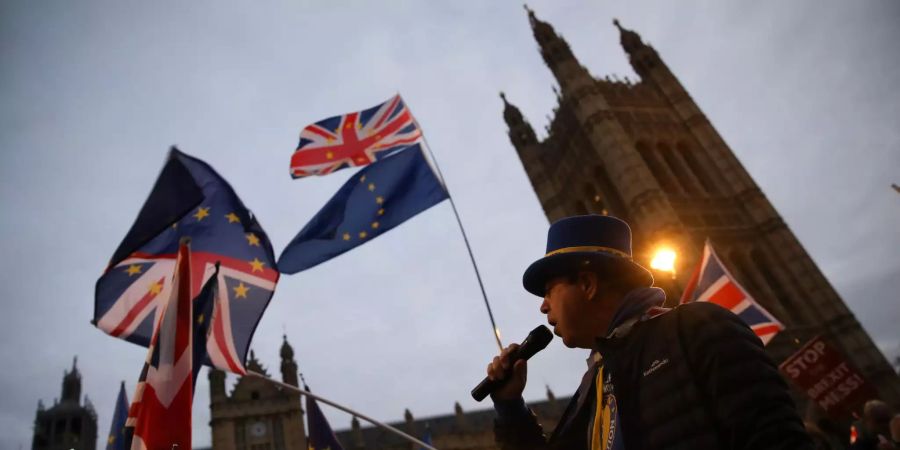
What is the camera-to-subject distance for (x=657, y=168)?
33094 millimetres

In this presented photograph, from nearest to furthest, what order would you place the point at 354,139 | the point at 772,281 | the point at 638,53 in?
the point at 354,139, the point at 772,281, the point at 638,53

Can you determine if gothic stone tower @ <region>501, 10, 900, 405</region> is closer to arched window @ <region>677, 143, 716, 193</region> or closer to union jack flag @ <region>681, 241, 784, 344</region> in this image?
arched window @ <region>677, 143, 716, 193</region>

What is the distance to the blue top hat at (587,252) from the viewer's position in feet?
8.02

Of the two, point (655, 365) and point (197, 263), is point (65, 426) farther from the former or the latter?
point (655, 365)

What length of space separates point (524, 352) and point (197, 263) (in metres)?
6.50

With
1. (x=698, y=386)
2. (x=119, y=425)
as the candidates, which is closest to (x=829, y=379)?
(x=698, y=386)

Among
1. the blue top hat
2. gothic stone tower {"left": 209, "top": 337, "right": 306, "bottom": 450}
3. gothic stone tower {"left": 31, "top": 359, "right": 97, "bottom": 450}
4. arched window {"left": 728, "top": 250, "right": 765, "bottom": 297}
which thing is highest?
gothic stone tower {"left": 31, "top": 359, "right": 97, "bottom": 450}

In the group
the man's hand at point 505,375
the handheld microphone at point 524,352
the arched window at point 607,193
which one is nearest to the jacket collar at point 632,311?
the handheld microphone at point 524,352

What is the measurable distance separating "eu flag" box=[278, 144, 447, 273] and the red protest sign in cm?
787

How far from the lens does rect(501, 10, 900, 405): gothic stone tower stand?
90.1ft

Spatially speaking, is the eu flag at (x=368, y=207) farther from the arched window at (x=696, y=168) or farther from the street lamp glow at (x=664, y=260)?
the arched window at (x=696, y=168)

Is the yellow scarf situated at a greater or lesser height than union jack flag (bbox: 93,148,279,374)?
lesser

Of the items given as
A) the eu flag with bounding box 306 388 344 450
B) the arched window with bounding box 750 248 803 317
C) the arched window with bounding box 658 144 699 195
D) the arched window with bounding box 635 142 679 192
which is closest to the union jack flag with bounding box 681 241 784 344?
the eu flag with bounding box 306 388 344 450

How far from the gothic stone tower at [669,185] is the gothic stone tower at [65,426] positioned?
67266 millimetres
